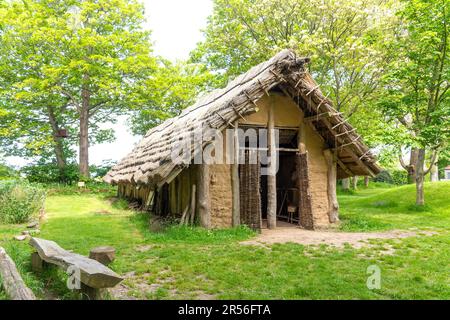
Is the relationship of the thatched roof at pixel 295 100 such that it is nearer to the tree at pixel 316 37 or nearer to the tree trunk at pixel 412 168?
the tree at pixel 316 37

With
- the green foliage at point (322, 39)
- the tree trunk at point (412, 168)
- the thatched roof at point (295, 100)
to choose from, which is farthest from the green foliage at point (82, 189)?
the tree trunk at point (412, 168)

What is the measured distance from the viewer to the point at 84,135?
85.4ft

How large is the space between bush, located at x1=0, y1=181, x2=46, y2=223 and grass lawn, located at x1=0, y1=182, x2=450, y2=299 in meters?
0.85

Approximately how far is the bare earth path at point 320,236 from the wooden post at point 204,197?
1.37 meters

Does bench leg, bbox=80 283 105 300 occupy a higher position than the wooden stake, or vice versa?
the wooden stake

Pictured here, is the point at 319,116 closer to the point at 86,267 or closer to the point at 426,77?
the point at 426,77

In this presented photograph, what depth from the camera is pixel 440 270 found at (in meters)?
6.61

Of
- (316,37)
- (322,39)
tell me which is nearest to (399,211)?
(322,39)

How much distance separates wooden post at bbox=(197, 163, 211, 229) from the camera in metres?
9.91

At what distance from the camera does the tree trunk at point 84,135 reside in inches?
1006

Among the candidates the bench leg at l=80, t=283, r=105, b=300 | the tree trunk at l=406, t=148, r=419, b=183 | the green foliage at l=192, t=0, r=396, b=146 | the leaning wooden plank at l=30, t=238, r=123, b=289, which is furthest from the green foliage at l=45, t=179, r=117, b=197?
the tree trunk at l=406, t=148, r=419, b=183

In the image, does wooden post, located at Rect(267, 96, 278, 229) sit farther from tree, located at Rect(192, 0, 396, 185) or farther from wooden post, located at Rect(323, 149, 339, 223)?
tree, located at Rect(192, 0, 396, 185)

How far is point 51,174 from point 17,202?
13.6m
